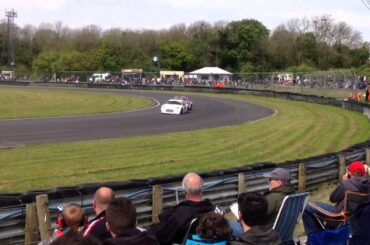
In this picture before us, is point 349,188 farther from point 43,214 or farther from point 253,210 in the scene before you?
point 43,214

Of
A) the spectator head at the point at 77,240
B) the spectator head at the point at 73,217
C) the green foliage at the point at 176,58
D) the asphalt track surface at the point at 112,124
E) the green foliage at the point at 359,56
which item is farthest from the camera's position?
the green foliage at the point at 176,58

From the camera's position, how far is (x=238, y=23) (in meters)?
119

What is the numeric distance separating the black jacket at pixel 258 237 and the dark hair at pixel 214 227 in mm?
147

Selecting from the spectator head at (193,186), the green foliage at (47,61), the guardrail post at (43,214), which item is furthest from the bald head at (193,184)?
the green foliage at (47,61)

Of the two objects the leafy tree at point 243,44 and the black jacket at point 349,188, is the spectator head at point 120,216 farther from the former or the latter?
the leafy tree at point 243,44

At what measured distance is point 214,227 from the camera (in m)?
4.98

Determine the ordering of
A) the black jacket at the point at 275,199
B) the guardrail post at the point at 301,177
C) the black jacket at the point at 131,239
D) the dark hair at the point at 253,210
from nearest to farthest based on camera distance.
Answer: the black jacket at the point at 131,239 → the dark hair at the point at 253,210 → the black jacket at the point at 275,199 → the guardrail post at the point at 301,177

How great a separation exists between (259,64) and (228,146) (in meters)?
90.5

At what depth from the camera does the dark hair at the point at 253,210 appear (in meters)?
5.16

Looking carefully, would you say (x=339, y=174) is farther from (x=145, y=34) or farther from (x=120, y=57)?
(x=145, y=34)

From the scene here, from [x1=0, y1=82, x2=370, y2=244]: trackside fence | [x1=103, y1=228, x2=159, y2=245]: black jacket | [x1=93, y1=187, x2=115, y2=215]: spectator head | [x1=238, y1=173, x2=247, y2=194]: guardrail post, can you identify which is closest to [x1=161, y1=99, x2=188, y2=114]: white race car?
[x1=0, y1=82, x2=370, y2=244]: trackside fence

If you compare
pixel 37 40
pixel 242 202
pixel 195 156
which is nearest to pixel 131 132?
pixel 195 156

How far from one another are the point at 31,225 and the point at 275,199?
3.15m

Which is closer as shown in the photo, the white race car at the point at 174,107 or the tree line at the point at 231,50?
the white race car at the point at 174,107
